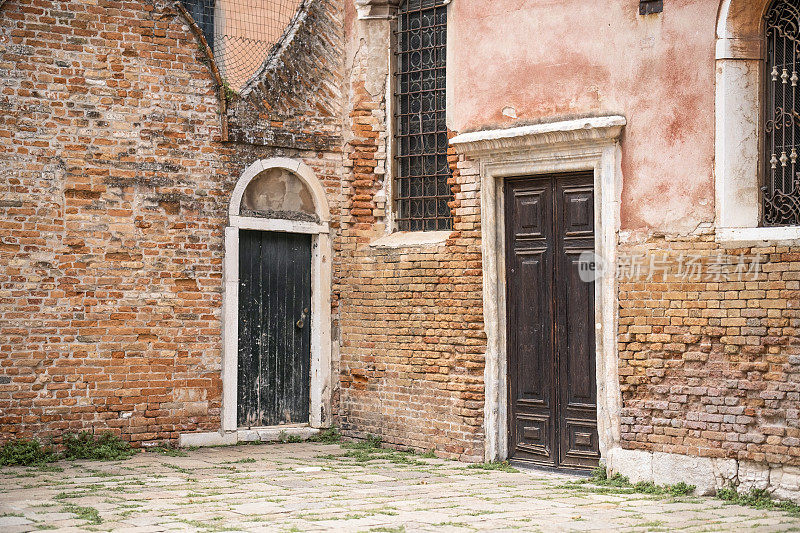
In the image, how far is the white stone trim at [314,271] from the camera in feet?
33.4

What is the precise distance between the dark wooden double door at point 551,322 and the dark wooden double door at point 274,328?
2442 mm

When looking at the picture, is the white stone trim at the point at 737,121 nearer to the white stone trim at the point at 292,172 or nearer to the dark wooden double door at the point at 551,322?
the dark wooden double door at the point at 551,322

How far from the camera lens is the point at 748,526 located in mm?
6590

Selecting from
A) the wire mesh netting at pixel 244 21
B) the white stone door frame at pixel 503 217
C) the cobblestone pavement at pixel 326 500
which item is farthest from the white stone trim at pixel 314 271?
the wire mesh netting at pixel 244 21

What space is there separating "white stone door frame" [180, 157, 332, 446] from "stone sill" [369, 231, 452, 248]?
66 centimetres

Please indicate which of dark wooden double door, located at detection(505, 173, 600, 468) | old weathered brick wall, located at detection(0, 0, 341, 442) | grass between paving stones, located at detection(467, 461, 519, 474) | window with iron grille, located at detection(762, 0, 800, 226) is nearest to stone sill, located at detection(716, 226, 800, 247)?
window with iron grille, located at detection(762, 0, 800, 226)

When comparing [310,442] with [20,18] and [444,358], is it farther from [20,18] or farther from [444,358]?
[20,18]

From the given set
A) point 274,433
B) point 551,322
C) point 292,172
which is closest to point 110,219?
point 292,172

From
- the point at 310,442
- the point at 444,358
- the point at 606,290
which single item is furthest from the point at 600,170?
the point at 310,442

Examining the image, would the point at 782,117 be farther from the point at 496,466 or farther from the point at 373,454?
the point at 373,454

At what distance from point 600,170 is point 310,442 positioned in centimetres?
428

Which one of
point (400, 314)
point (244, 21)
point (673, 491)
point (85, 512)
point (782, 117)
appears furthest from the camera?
point (244, 21)

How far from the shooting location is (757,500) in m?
7.40

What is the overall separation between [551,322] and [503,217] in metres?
1.12
